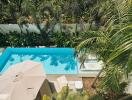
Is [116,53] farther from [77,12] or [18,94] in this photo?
[77,12]


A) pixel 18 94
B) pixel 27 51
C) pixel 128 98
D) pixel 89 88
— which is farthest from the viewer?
pixel 27 51

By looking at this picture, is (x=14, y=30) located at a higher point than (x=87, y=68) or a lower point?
higher

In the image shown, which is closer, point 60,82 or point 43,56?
point 60,82

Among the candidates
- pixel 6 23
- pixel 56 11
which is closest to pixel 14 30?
pixel 6 23

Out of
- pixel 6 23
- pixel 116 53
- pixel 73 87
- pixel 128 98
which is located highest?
pixel 116 53

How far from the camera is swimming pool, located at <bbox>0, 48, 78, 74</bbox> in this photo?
54.1 ft

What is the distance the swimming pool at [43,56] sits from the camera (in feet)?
54.1

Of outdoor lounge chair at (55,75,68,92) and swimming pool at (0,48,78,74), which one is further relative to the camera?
swimming pool at (0,48,78,74)

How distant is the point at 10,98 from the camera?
10.2m

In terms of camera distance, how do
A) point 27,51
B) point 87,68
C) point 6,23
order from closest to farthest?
point 87,68, point 27,51, point 6,23

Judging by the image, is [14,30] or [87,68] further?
[14,30]

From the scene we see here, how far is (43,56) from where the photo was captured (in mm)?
17328

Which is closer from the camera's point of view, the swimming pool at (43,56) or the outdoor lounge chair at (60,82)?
the outdoor lounge chair at (60,82)

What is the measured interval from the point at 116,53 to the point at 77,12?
40.7ft
